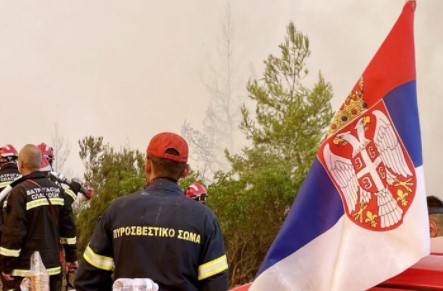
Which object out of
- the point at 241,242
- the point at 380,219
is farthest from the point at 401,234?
the point at 241,242

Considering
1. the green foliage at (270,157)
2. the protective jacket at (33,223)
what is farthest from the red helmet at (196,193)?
the protective jacket at (33,223)

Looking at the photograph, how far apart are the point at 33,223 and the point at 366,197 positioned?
3.87 meters

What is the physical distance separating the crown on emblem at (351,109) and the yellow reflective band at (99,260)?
1.14 meters

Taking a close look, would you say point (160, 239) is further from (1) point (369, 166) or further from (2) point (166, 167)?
(1) point (369, 166)

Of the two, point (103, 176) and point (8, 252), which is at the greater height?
point (103, 176)

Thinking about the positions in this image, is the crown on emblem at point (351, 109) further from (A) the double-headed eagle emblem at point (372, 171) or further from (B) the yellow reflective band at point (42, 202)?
(B) the yellow reflective band at point (42, 202)

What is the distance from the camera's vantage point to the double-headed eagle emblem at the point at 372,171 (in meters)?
1.76

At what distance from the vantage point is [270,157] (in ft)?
39.3

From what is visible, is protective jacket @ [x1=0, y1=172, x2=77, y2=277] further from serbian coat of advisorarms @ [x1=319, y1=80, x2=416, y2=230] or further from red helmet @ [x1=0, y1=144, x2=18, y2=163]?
serbian coat of advisorarms @ [x1=319, y1=80, x2=416, y2=230]

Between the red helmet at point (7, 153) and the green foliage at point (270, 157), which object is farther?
the green foliage at point (270, 157)

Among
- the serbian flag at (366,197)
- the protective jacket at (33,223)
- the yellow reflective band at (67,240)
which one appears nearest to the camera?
the serbian flag at (366,197)

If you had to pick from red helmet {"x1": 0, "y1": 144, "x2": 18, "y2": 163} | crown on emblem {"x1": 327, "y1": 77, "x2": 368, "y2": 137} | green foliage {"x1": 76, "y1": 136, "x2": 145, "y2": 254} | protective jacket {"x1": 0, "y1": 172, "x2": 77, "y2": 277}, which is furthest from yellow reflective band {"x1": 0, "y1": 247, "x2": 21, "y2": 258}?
green foliage {"x1": 76, "y1": 136, "x2": 145, "y2": 254}

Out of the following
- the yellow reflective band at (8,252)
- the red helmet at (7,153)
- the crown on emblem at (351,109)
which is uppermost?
the crown on emblem at (351,109)

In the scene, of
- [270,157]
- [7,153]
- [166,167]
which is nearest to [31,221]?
[7,153]
